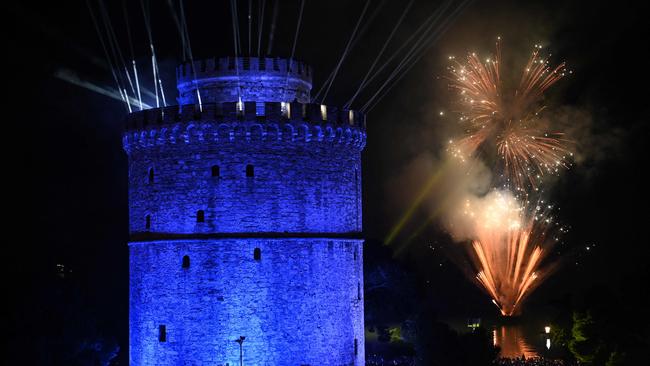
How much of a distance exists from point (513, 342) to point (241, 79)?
39072 mm

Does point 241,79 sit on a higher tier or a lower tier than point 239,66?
lower

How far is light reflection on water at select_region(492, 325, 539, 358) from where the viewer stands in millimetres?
67875

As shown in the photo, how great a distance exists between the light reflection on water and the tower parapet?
30.2m

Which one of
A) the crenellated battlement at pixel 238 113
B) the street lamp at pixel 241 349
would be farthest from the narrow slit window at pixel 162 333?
the crenellated battlement at pixel 238 113

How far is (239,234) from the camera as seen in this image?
3731cm

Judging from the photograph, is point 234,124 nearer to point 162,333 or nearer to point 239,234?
point 239,234

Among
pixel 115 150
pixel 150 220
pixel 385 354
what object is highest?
pixel 115 150

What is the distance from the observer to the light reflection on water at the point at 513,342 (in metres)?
67.9

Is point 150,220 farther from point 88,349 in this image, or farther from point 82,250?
point 82,250

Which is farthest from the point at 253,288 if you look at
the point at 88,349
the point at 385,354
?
the point at 385,354

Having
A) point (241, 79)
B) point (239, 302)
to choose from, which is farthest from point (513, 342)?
point (239, 302)

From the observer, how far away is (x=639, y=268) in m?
55.3

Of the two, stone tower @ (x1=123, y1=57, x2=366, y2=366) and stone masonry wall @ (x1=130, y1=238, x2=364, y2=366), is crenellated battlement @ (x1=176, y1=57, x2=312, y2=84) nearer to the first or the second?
stone tower @ (x1=123, y1=57, x2=366, y2=366)

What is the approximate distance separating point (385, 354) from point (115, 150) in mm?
16013
